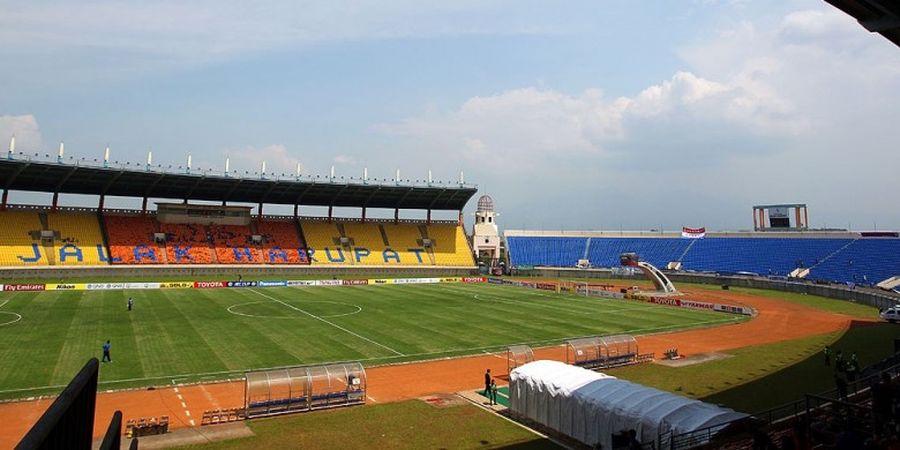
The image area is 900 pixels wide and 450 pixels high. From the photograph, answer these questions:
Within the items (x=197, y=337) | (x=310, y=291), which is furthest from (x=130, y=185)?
(x=197, y=337)

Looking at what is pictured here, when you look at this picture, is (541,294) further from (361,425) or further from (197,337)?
(361,425)

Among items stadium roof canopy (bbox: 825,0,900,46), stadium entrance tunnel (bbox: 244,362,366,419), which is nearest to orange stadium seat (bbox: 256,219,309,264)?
stadium entrance tunnel (bbox: 244,362,366,419)

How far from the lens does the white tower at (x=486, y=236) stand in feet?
362

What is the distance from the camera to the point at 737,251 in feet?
310

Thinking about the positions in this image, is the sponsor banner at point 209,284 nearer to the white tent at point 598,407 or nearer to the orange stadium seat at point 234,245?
the orange stadium seat at point 234,245

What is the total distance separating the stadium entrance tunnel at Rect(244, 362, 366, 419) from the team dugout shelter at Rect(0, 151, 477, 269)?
63855 millimetres

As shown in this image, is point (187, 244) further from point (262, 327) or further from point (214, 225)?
point (262, 327)

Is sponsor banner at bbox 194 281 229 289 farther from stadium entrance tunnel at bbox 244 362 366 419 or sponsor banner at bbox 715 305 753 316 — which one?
sponsor banner at bbox 715 305 753 316

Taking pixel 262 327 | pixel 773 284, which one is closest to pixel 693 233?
pixel 773 284

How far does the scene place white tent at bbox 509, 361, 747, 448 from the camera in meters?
17.6

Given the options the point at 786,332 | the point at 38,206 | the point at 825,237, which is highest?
the point at 38,206

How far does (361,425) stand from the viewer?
21953mm

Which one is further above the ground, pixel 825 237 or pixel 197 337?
pixel 825 237

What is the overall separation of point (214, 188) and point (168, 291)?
81.2 ft
